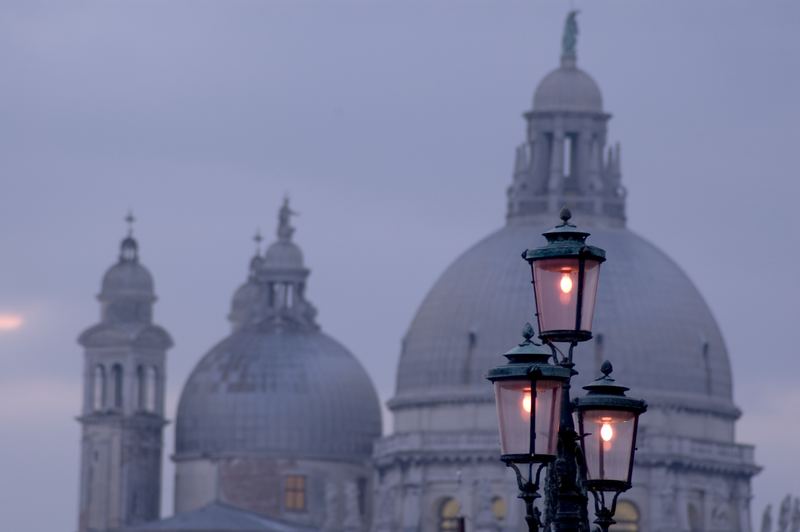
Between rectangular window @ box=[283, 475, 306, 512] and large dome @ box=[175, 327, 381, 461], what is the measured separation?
0.98 m

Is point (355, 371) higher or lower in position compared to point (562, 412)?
higher

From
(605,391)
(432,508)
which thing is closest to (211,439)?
(432,508)

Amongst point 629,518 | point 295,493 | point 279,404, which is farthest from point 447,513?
point 279,404

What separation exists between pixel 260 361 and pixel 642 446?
19.6m

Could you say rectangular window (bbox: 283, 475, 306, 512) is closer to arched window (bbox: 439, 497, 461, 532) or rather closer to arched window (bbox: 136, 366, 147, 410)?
arched window (bbox: 136, 366, 147, 410)

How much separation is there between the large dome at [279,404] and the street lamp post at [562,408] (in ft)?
383

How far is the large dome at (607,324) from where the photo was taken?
139 m

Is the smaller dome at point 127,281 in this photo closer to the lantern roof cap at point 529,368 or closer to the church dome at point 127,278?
the church dome at point 127,278

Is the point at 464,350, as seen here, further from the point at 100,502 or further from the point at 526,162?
the point at 100,502

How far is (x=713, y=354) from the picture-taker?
14175cm

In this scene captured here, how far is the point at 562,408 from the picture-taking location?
1321 inches

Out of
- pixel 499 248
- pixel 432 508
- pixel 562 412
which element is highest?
pixel 499 248

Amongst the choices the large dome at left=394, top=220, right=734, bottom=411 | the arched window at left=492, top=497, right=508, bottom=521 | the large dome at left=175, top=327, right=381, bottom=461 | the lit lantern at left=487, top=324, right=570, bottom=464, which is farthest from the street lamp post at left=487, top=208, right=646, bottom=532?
the large dome at left=175, top=327, right=381, bottom=461

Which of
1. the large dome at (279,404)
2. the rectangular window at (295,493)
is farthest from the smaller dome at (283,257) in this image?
the rectangular window at (295,493)
